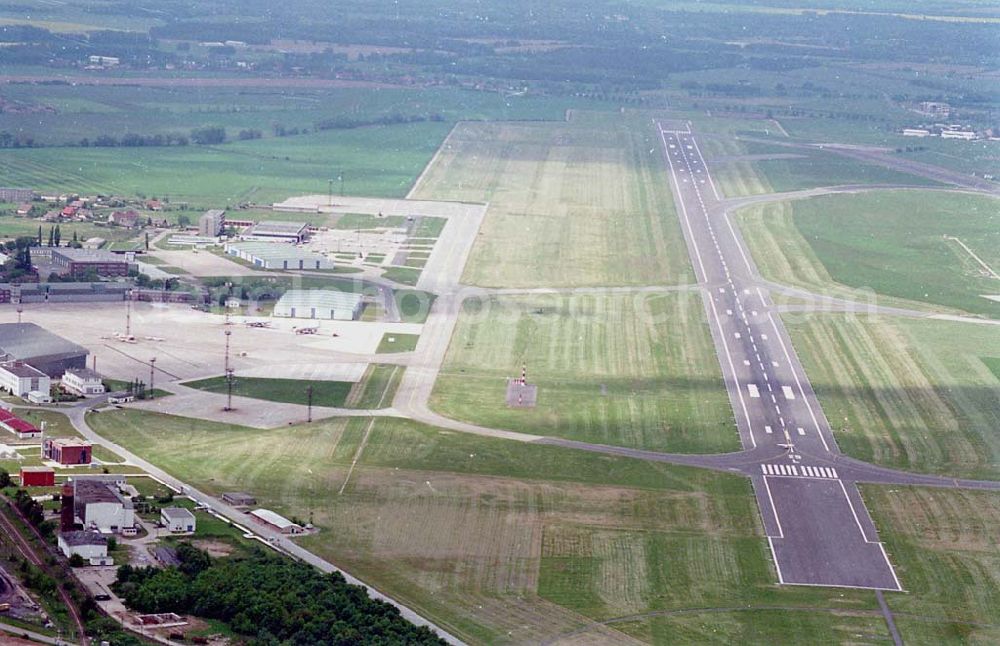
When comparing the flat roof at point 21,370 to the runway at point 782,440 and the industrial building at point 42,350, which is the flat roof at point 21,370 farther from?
the runway at point 782,440

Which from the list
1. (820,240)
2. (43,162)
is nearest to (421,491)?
(820,240)

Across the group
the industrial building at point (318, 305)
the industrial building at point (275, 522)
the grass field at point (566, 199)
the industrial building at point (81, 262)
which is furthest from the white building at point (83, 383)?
the grass field at point (566, 199)

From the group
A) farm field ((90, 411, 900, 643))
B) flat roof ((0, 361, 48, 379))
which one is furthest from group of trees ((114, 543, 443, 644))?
flat roof ((0, 361, 48, 379))

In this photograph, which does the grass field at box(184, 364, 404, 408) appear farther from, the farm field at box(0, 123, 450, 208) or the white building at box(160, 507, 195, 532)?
the farm field at box(0, 123, 450, 208)

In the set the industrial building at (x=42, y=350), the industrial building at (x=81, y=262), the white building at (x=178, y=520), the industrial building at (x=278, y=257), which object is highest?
the industrial building at (x=278, y=257)

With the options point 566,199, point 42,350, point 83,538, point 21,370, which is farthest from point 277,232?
point 83,538

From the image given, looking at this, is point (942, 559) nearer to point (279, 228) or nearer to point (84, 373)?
point (84, 373)
